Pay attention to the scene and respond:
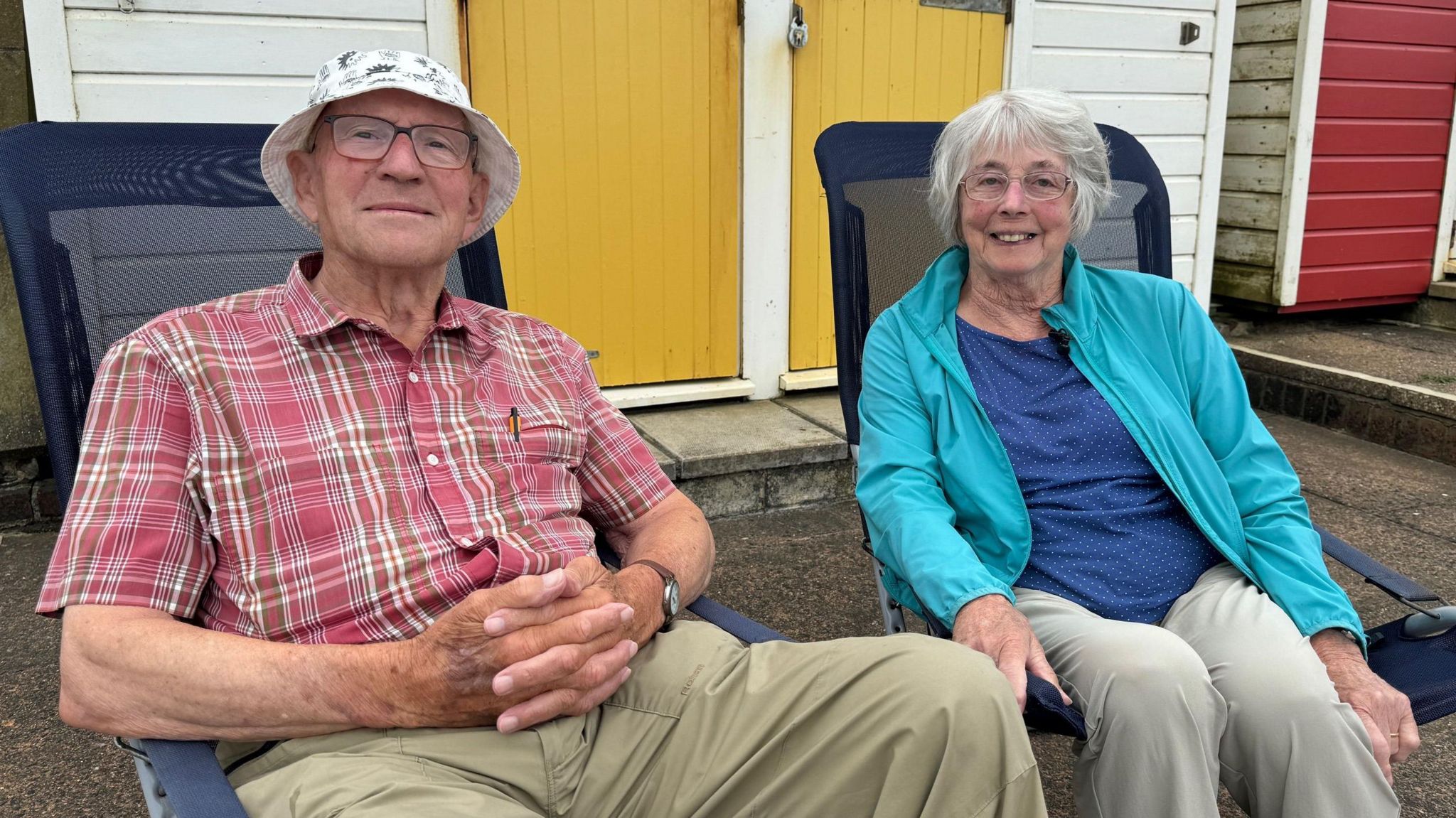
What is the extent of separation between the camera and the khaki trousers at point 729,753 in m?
1.27

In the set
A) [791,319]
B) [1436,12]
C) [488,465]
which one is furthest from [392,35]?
[1436,12]

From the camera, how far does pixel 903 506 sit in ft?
5.94

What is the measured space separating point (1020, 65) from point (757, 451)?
2.06 m

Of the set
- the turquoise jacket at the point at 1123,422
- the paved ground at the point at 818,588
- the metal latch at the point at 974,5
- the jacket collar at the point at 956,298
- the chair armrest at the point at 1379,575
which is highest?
the metal latch at the point at 974,5

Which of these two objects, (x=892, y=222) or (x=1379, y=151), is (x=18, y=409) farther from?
(x=1379, y=151)

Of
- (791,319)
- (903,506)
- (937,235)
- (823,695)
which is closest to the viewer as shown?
(823,695)

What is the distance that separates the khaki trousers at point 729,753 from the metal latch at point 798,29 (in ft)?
9.84

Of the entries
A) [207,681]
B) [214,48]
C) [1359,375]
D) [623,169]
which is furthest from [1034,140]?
[1359,375]

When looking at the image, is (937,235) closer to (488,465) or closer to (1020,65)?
(488,465)

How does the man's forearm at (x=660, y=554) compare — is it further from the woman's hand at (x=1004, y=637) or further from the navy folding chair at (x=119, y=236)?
the woman's hand at (x=1004, y=637)

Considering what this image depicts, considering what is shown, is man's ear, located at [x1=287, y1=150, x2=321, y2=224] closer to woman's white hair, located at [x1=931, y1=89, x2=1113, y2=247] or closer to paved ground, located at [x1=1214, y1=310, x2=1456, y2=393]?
woman's white hair, located at [x1=931, y1=89, x2=1113, y2=247]

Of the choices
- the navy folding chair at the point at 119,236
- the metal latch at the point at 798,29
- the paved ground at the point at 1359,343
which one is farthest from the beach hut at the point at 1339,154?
the navy folding chair at the point at 119,236

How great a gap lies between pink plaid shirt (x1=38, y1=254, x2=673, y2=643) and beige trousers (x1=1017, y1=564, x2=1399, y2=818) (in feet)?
2.65

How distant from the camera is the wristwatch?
1.66 meters
